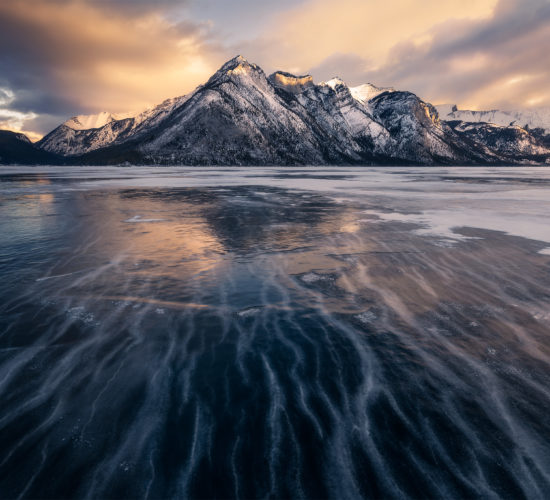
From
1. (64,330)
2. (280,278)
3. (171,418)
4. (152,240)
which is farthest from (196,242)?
(171,418)

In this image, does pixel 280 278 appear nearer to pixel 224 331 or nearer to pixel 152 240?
pixel 224 331

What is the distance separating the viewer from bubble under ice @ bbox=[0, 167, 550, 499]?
3348mm

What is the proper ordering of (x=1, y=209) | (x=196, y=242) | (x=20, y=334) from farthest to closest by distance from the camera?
(x=1, y=209)
(x=196, y=242)
(x=20, y=334)

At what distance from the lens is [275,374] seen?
4.91m

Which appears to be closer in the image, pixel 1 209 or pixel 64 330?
pixel 64 330

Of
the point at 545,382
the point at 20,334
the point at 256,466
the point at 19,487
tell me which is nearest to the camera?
the point at 19,487

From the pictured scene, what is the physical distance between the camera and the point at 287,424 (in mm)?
3965

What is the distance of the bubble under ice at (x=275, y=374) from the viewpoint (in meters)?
3.35

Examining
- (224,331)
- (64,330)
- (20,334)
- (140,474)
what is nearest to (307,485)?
(140,474)

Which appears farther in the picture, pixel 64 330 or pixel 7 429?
pixel 64 330

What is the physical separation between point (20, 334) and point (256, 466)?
5005 millimetres

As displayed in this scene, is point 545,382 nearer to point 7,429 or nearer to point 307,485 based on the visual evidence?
point 307,485

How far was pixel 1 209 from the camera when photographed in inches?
776

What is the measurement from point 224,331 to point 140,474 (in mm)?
2888
